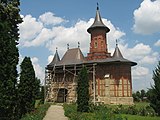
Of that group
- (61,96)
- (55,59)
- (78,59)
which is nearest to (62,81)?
(61,96)

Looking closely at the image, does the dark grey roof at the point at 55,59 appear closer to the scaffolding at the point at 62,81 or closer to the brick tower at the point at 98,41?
the scaffolding at the point at 62,81

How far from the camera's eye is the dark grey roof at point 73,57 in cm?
4412

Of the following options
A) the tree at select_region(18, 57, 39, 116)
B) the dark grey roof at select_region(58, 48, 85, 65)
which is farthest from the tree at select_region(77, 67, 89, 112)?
the dark grey roof at select_region(58, 48, 85, 65)

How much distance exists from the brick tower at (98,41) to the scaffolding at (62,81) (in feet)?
11.8

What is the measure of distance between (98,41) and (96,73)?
6.25m

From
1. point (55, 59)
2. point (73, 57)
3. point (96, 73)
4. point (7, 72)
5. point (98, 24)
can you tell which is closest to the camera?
point (7, 72)

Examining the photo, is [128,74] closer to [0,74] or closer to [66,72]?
[66,72]

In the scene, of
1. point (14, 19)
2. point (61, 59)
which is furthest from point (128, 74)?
point (14, 19)

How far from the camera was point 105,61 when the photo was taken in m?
39.2

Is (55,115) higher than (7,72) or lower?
lower

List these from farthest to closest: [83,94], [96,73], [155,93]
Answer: [96,73]
[83,94]
[155,93]

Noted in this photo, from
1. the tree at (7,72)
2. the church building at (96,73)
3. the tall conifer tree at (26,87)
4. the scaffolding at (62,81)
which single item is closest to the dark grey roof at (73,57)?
the church building at (96,73)

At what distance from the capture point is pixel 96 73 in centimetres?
4069

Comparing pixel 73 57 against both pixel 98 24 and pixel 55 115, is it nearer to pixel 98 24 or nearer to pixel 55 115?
pixel 98 24
